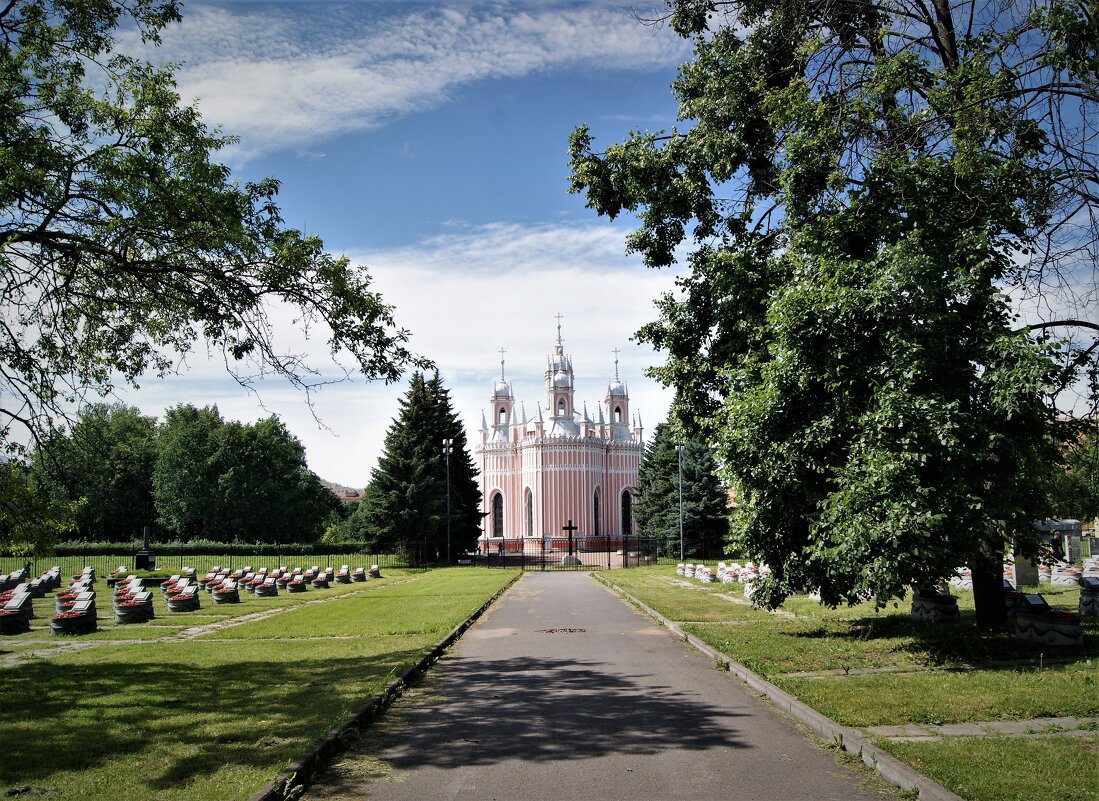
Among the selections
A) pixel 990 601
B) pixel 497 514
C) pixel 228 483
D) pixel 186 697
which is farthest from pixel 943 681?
pixel 497 514

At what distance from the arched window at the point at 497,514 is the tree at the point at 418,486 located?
2342 centimetres

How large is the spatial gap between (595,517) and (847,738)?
208 ft

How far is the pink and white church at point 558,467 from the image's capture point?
6844cm

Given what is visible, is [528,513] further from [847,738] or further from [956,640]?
[847,738]

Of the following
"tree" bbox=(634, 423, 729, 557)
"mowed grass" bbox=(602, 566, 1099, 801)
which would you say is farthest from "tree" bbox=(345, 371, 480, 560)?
"mowed grass" bbox=(602, 566, 1099, 801)

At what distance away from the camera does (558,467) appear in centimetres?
6850

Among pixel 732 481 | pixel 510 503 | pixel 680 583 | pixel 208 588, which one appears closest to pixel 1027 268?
pixel 732 481

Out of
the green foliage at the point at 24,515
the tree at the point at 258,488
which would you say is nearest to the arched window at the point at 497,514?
the tree at the point at 258,488

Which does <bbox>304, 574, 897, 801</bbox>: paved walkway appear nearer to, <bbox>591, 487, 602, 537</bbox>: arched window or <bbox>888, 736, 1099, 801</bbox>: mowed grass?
<bbox>888, 736, 1099, 801</bbox>: mowed grass

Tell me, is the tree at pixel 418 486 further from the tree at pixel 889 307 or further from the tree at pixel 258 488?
the tree at pixel 889 307

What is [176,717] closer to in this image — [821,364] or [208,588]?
[821,364]

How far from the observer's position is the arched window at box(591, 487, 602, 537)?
6894 centimetres

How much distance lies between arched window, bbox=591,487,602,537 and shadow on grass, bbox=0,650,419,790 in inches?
2276

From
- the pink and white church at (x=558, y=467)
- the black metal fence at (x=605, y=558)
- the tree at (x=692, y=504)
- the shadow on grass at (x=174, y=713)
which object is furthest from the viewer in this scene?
the pink and white church at (x=558, y=467)
